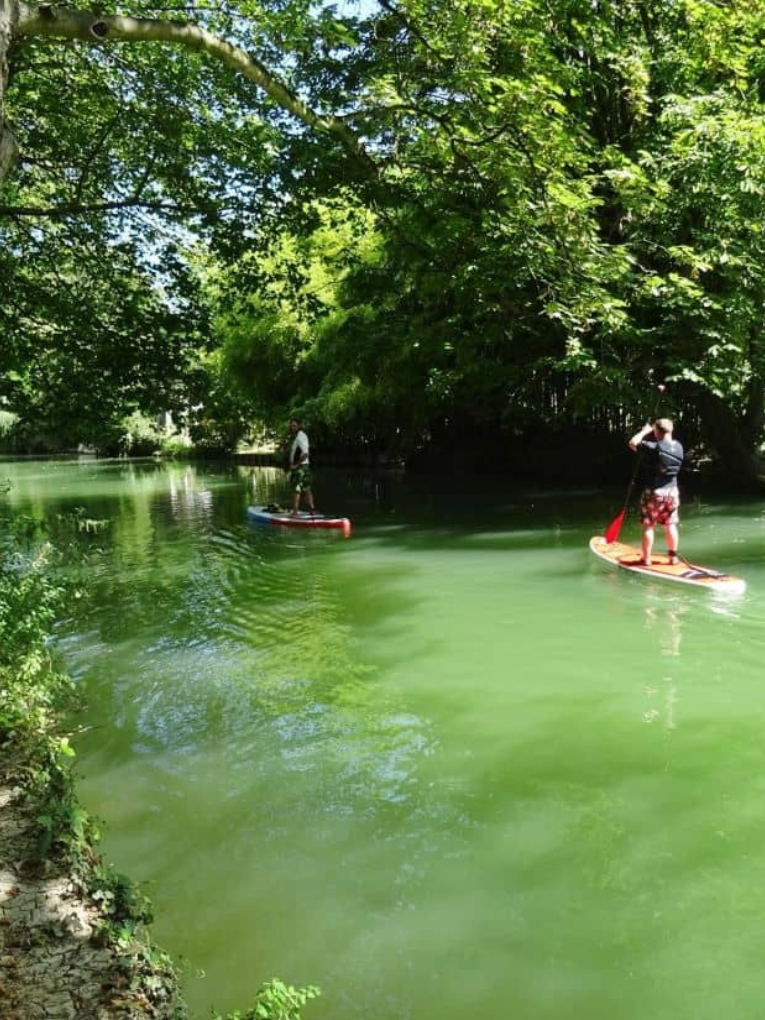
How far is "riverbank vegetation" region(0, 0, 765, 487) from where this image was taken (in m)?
9.22

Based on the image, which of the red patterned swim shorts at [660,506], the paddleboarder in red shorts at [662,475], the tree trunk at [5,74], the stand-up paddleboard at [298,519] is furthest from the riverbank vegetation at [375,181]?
the stand-up paddleboard at [298,519]

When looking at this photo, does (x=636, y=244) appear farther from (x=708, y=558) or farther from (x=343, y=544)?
(x=343, y=544)

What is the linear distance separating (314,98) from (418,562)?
6909mm

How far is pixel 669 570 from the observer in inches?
410

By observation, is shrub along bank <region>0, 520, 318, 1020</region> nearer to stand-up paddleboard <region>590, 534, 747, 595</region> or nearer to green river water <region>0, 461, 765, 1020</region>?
green river water <region>0, 461, 765, 1020</region>

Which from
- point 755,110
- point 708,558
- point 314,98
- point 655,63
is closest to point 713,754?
point 708,558

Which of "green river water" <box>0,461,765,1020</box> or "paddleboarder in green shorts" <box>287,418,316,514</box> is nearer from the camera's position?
"green river water" <box>0,461,765,1020</box>

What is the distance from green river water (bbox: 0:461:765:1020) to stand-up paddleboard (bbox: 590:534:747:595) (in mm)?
257

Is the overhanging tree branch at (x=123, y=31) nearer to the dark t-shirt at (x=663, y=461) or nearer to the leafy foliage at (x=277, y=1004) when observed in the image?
the leafy foliage at (x=277, y=1004)

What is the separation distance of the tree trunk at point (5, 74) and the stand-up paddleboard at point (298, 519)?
36.5 ft

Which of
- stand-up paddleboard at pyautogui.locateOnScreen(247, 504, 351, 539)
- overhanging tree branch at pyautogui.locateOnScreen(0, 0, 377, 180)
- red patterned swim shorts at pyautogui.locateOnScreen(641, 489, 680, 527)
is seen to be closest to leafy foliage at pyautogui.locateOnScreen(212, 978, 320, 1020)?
overhanging tree branch at pyautogui.locateOnScreen(0, 0, 377, 180)

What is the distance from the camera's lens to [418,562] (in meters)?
12.8

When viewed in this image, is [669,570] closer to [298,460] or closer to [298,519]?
[298,519]

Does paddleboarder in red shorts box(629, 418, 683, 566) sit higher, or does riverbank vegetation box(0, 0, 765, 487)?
riverbank vegetation box(0, 0, 765, 487)
